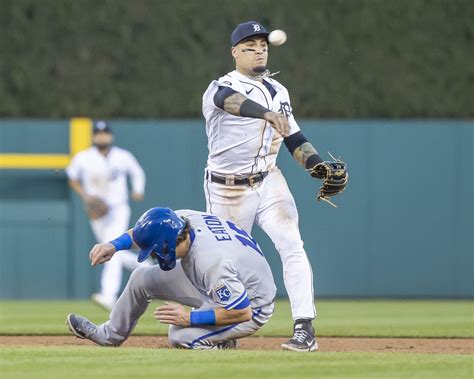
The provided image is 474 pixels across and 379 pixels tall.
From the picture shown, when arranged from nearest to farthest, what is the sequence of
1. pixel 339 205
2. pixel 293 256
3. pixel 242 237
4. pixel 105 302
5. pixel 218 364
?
pixel 218 364 < pixel 242 237 < pixel 293 256 < pixel 105 302 < pixel 339 205

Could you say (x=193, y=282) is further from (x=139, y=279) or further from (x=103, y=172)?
(x=103, y=172)

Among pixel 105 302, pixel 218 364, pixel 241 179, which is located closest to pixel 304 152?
pixel 241 179

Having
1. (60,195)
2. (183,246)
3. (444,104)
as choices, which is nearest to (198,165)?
(60,195)

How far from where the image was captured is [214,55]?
1241 cm

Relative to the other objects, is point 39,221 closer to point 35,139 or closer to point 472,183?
point 35,139

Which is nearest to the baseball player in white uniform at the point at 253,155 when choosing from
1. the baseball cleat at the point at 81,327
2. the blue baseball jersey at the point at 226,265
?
the blue baseball jersey at the point at 226,265

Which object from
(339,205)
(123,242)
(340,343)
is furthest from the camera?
(339,205)

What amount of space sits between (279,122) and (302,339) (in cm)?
121

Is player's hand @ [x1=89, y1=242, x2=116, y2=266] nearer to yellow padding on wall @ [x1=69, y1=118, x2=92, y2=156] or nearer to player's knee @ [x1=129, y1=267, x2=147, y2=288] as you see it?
player's knee @ [x1=129, y1=267, x2=147, y2=288]

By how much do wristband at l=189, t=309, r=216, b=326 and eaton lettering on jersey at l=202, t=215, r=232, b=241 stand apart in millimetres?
390

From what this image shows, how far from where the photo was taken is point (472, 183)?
1229cm

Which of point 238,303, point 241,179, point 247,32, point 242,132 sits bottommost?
point 238,303

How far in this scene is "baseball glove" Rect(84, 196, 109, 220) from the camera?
11.2 m

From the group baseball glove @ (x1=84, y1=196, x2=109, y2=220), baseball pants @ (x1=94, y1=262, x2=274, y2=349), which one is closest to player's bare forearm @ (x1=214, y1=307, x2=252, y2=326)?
baseball pants @ (x1=94, y1=262, x2=274, y2=349)
